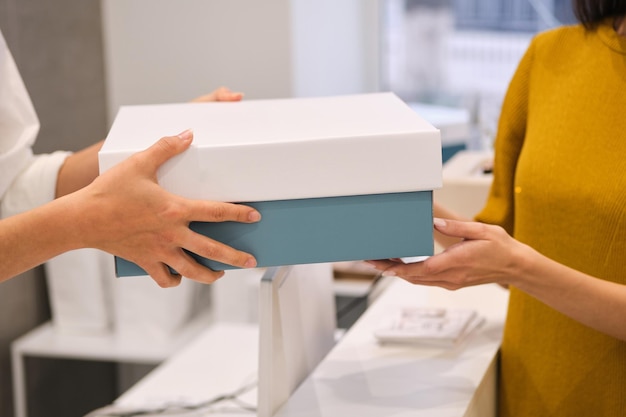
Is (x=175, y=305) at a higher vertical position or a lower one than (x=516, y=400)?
lower

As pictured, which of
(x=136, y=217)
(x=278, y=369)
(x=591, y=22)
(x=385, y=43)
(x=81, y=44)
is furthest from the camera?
(x=385, y=43)

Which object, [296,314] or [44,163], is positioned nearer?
[296,314]

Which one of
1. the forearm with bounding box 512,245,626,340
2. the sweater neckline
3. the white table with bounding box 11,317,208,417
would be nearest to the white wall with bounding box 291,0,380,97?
the white table with bounding box 11,317,208,417

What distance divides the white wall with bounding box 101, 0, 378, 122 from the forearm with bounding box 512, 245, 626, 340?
1595 mm

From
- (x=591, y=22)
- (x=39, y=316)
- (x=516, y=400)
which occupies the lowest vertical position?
(x=39, y=316)

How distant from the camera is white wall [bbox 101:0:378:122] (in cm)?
262

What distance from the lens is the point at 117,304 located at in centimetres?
249

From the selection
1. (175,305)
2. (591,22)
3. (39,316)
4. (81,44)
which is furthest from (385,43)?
(591,22)

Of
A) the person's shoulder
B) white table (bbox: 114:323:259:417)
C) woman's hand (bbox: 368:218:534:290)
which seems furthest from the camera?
white table (bbox: 114:323:259:417)

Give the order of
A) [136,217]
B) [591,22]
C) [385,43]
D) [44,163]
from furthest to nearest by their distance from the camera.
Result: [385,43] < [44,163] < [591,22] < [136,217]

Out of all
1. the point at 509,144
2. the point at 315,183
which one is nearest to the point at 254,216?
the point at 315,183

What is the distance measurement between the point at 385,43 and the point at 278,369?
7.48ft

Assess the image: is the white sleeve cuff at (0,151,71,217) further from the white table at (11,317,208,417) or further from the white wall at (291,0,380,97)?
the white wall at (291,0,380,97)

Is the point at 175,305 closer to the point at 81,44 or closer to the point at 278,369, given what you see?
the point at 81,44
